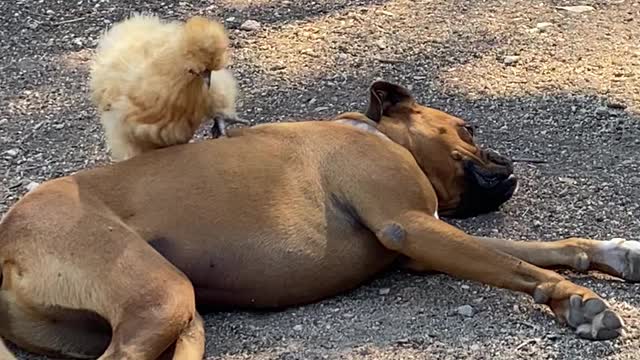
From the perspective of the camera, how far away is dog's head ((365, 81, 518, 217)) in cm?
461

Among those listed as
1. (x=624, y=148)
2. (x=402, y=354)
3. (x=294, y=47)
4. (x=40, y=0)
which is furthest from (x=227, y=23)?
(x=402, y=354)

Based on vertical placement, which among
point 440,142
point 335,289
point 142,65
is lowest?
point 335,289

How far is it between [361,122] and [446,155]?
35cm

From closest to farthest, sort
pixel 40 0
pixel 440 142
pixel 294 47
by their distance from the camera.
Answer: pixel 440 142 → pixel 294 47 → pixel 40 0

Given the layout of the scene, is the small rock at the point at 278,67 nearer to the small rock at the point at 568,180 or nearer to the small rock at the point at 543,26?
the small rock at the point at 543,26

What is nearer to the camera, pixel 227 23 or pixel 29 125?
pixel 29 125

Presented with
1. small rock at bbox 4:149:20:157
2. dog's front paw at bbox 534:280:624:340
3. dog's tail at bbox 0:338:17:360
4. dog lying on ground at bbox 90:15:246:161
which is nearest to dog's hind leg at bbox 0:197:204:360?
dog's tail at bbox 0:338:17:360

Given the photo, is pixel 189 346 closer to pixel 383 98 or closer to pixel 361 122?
pixel 361 122

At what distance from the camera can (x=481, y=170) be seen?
4621 mm

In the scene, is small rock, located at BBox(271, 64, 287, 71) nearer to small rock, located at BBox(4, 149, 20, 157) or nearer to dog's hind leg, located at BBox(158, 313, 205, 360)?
small rock, located at BBox(4, 149, 20, 157)

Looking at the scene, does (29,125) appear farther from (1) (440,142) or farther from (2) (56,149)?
(1) (440,142)

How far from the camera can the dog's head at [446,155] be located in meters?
4.61

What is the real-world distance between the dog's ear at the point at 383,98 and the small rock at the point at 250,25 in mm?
2314

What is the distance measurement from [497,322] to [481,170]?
823 mm
